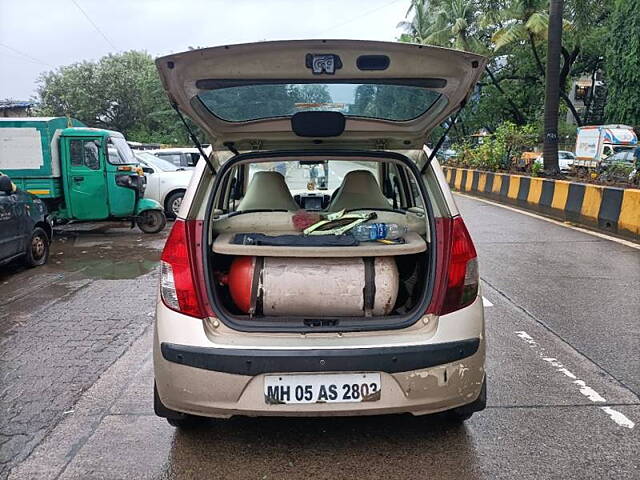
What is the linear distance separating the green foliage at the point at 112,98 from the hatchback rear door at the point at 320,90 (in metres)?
37.7

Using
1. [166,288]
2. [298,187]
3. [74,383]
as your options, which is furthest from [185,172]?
[166,288]

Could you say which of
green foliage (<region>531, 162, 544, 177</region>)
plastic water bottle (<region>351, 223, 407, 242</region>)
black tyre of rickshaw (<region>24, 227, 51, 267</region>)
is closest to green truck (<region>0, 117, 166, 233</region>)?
black tyre of rickshaw (<region>24, 227, 51, 267</region>)

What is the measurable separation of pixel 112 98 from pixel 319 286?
4271cm

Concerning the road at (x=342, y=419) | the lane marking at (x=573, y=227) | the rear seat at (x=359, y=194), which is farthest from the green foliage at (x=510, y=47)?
the rear seat at (x=359, y=194)

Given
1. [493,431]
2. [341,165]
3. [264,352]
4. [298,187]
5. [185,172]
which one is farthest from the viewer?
[185,172]

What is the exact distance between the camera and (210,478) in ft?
8.70

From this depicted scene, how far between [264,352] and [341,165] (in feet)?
8.76

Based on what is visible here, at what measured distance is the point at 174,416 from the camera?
289cm

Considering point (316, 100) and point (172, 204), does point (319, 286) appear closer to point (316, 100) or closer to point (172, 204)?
point (316, 100)

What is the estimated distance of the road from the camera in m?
2.74

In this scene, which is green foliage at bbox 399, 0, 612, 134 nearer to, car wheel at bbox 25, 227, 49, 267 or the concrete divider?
the concrete divider

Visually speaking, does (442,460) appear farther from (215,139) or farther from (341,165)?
(341,165)

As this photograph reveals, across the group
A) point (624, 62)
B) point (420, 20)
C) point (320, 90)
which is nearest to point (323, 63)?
point (320, 90)

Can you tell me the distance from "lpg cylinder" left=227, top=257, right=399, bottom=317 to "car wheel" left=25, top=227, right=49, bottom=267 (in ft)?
18.5
